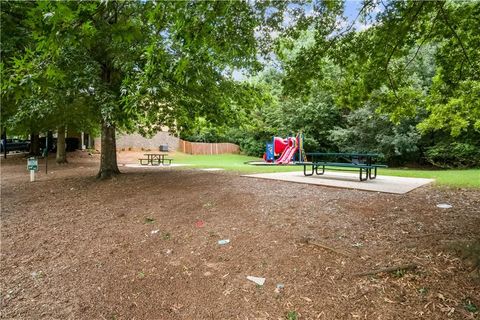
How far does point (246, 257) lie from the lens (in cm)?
381

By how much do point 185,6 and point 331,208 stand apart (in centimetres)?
398

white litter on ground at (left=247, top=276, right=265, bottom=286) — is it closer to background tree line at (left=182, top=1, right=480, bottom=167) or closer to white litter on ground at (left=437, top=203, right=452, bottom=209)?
white litter on ground at (left=437, top=203, right=452, bottom=209)

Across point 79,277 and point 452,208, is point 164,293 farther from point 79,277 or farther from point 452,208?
point 452,208

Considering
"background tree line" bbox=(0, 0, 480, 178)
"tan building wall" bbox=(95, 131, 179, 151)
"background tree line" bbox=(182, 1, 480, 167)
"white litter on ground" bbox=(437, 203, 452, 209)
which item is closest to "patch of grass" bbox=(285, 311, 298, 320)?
"background tree line" bbox=(0, 0, 480, 178)

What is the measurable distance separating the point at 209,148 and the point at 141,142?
23.9 feet

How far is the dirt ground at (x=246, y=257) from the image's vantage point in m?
2.93

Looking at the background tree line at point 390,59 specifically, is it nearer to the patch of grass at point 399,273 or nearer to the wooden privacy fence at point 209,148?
the patch of grass at point 399,273

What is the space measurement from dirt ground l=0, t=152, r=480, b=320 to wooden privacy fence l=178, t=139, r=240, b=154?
2423 centimetres

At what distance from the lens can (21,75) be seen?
133 inches

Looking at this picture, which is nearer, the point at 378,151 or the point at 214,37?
the point at 214,37

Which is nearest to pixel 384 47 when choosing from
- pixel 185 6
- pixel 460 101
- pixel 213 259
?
pixel 460 101

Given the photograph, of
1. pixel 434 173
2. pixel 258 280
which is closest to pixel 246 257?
pixel 258 280

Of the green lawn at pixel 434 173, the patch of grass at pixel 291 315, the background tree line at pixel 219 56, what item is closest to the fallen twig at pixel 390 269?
the patch of grass at pixel 291 315

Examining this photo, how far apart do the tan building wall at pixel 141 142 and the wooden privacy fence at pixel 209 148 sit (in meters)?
2.21
